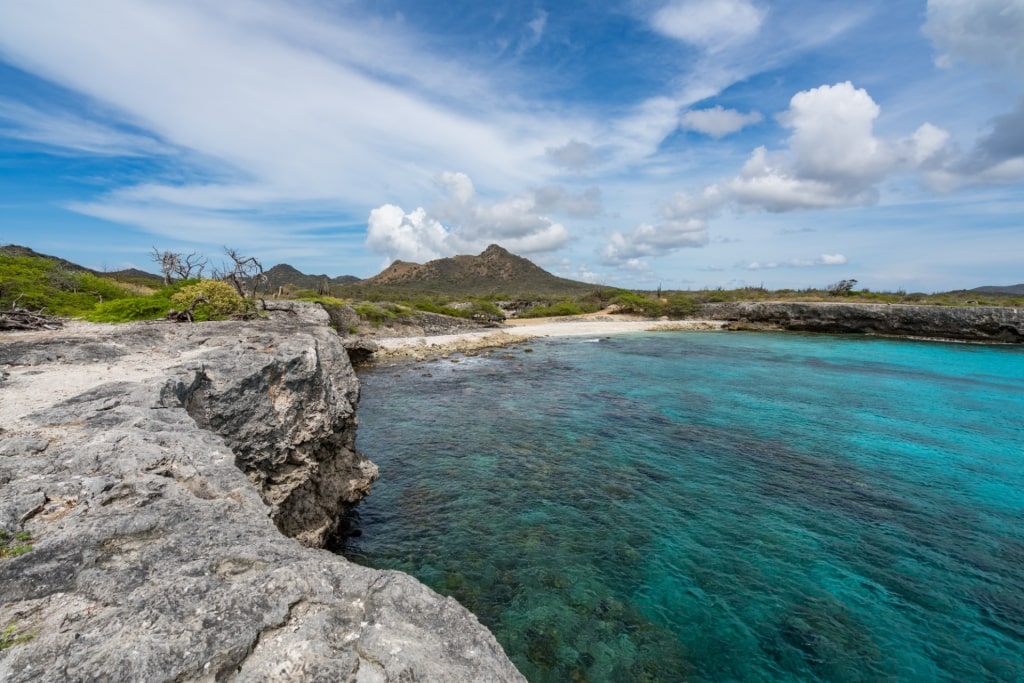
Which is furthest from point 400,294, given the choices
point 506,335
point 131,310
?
point 131,310

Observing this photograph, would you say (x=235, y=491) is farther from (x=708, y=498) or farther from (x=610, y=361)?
(x=610, y=361)

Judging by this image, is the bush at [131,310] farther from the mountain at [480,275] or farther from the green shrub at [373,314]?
the mountain at [480,275]

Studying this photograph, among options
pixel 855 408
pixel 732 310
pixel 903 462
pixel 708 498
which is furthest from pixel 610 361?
pixel 732 310

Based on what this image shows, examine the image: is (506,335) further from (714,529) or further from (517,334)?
(714,529)

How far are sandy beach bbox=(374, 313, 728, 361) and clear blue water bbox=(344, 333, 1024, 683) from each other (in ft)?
51.5

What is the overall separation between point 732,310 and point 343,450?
69087 millimetres

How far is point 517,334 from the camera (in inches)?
2048

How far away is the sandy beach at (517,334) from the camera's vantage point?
125 ft

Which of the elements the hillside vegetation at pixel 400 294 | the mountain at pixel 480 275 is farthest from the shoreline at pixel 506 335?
the mountain at pixel 480 275

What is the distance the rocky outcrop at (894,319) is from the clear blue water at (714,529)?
3669 centimetres

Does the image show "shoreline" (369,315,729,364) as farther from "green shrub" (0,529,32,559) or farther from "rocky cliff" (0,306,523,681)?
"green shrub" (0,529,32,559)

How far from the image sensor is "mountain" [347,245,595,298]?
138 meters

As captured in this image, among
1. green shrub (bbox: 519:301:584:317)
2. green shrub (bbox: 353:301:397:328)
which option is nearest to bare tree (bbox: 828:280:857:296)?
green shrub (bbox: 519:301:584:317)

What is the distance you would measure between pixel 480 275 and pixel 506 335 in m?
103
